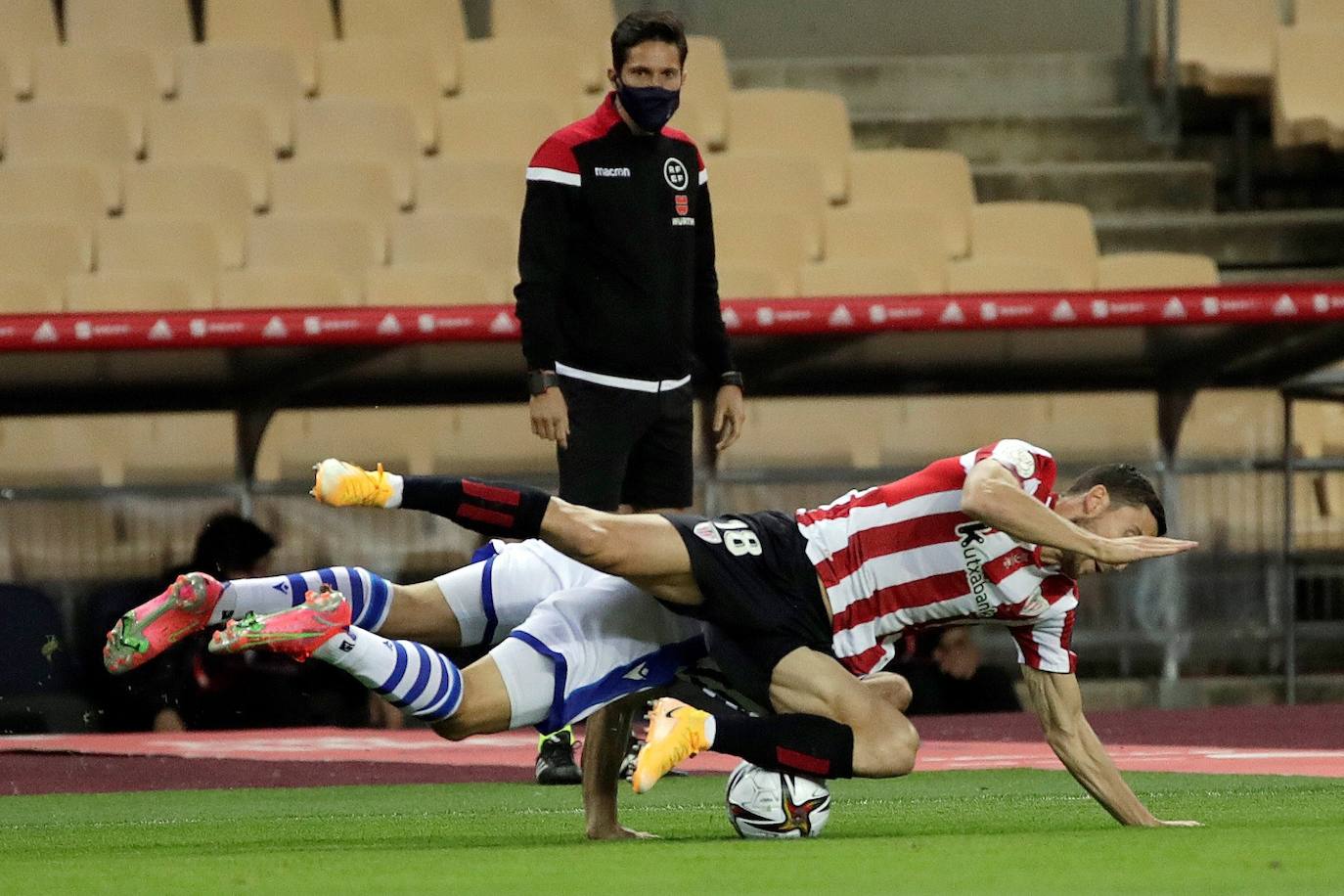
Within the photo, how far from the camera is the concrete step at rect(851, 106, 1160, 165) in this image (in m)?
14.8

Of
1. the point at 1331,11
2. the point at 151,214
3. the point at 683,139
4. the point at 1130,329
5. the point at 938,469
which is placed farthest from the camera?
the point at 1331,11

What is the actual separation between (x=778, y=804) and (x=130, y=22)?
9.70m

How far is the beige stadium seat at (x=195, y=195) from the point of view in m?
12.2

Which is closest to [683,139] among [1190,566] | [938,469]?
[938,469]

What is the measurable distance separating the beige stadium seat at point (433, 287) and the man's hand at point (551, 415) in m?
4.60

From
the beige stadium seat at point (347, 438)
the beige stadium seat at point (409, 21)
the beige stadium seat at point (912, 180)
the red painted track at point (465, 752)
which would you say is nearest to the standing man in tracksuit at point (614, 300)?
the red painted track at point (465, 752)

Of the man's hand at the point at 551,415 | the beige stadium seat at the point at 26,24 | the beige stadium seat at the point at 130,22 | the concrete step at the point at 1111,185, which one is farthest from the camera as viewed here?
the concrete step at the point at 1111,185

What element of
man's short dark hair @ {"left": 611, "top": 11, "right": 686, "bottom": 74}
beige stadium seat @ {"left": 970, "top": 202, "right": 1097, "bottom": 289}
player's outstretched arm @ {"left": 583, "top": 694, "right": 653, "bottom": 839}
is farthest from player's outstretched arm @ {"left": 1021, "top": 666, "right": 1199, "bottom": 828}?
beige stadium seat @ {"left": 970, "top": 202, "right": 1097, "bottom": 289}

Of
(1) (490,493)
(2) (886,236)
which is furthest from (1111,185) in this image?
(1) (490,493)

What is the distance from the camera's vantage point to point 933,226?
12570 millimetres

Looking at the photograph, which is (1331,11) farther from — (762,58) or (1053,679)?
(1053,679)

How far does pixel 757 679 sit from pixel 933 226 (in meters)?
7.38

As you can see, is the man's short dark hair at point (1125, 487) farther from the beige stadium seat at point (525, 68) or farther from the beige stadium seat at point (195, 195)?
the beige stadium seat at point (525, 68)

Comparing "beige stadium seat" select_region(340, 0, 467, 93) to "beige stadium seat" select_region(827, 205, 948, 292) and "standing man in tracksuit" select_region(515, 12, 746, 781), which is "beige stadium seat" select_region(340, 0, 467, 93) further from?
"standing man in tracksuit" select_region(515, 12, 746, 781)
